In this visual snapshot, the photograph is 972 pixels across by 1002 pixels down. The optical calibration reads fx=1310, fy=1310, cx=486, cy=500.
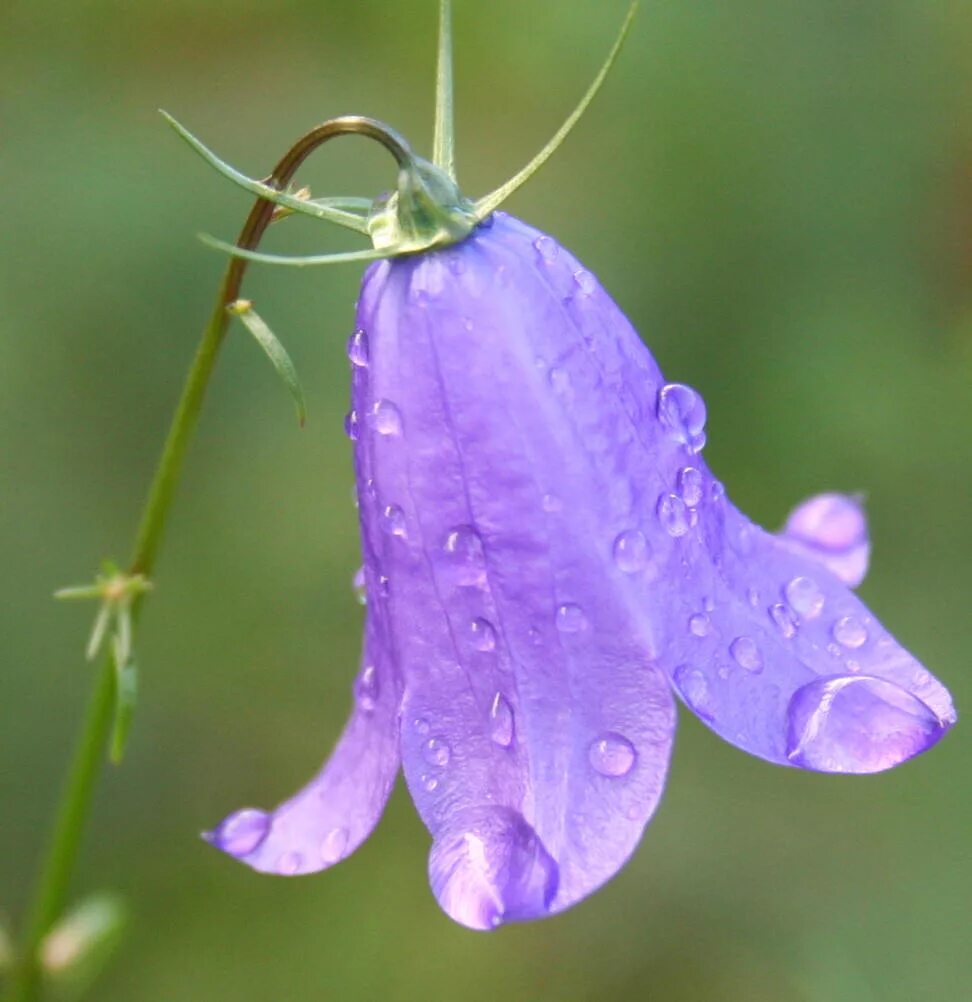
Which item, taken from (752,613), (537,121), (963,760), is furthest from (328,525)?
(752,613)

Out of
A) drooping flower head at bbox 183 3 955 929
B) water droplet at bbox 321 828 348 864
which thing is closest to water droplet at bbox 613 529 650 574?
drooping flower head at bbox 183 3 955 929

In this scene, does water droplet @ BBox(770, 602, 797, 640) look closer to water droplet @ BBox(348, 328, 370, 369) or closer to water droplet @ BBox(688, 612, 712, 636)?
water droplet @ BBox(688, 612, 712, 636)

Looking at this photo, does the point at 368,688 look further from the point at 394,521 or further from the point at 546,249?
the point at 546,249

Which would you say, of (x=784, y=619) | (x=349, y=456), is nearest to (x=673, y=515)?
(x=784, y=619)

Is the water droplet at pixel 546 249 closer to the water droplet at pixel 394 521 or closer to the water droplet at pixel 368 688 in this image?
the water droplet at pixel 394 521

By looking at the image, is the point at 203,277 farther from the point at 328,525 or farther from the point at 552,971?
the point at 552,971

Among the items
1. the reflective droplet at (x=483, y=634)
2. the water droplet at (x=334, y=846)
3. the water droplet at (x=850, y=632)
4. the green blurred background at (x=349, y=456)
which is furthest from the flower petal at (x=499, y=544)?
the green blurred background at (x=349, y=456)
